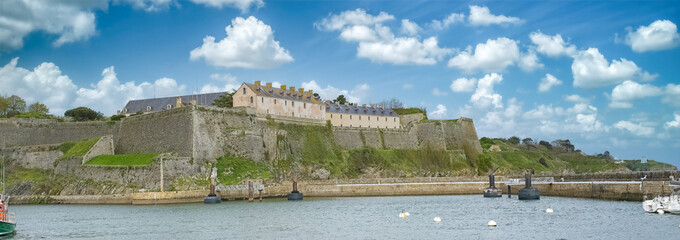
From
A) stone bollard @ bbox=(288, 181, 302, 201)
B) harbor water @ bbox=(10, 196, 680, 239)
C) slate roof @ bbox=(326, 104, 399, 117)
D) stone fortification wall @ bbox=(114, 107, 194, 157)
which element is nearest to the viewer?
harbor water @ bbox=(10, 196, 680, 239)

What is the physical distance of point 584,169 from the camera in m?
Answer: 91.1

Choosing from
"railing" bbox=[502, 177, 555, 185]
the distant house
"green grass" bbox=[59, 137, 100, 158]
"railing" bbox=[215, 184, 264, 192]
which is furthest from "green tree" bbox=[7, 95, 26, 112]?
"railing" bbox=[502, 177, 555, 185]

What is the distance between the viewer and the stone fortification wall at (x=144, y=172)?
50.9 meters

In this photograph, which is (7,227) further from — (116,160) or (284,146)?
(284,146)

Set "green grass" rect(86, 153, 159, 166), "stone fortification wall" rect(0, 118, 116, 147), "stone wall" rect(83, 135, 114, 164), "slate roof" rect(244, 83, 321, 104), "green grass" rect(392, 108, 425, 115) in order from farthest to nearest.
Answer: "green grass" rect(392, 108, 425, 115), "slate roof" rect(244, 83, 321, 104), "stone fortification wall" rect(0, 118, 116, 147), "stone wall" rect(83, 135, 114, 164), "green grass" rect(86, 153, 159, 166)

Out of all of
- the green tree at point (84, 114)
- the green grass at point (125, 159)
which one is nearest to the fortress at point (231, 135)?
the green grass at point (125, 159)

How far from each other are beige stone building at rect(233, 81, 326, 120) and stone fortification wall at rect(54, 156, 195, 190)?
505 inches

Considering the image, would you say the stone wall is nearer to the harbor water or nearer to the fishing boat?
the harbor water

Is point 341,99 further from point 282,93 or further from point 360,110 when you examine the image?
point 282,93

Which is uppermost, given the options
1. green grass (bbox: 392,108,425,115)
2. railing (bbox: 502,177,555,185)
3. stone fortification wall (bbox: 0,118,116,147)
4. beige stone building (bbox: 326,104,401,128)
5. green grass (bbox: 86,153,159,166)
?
green grass (bbox: 392,108,425,115)

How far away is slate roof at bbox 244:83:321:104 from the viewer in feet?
215

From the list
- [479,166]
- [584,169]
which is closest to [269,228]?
[479,166]

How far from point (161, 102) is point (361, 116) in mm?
24616

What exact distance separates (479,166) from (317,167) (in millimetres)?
23716
